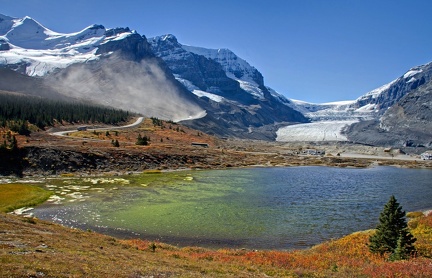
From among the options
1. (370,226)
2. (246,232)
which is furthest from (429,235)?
(246,232)

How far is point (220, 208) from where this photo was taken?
49188mm

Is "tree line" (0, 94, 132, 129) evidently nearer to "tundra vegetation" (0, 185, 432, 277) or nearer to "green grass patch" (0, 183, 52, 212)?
"green grass patch" (0, 183, 52, 212)

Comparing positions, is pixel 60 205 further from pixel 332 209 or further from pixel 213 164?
pixel 213 164

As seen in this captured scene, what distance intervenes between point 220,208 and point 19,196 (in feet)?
95.8

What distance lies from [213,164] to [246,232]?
248ft

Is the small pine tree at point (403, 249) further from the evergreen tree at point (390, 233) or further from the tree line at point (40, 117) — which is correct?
the tree line at point (40, 117)

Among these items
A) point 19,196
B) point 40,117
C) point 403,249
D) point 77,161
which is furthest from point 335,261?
point 40,117

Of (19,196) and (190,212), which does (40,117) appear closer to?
(19,196)

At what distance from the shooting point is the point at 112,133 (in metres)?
146

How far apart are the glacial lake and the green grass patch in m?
1.87

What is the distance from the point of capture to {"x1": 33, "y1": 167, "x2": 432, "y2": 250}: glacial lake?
36.5m

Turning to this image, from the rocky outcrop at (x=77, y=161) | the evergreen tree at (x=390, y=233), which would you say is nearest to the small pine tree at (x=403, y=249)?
the evergreen tree at (x=390, y=233)

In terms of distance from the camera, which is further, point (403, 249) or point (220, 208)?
point (220, 208)

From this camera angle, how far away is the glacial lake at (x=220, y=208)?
36500 mm
